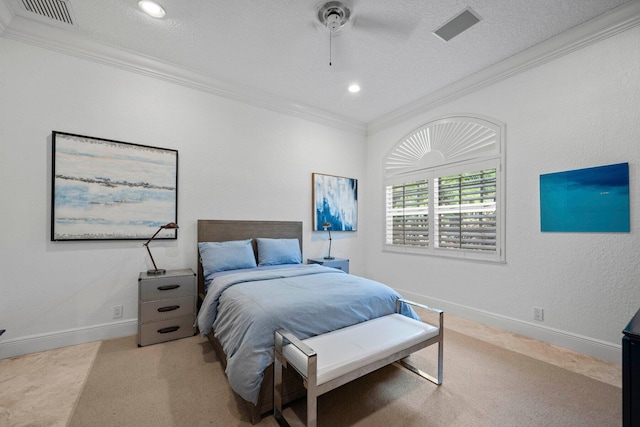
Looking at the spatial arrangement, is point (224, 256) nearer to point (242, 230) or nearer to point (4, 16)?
point (242, 230)

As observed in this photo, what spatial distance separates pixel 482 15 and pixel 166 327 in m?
4.07

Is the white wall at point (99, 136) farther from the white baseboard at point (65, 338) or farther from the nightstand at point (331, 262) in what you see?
the nightstand at point (331, 262)

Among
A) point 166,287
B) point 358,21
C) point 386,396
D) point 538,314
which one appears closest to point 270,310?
point 386,396

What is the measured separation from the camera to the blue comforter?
5.41 feet

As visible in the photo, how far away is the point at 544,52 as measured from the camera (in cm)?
271

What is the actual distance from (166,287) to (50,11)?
2599 mm

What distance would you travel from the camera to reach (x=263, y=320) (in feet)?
5.62

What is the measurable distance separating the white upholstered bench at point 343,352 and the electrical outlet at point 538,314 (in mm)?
1506

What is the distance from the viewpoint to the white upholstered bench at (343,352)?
4.64ft

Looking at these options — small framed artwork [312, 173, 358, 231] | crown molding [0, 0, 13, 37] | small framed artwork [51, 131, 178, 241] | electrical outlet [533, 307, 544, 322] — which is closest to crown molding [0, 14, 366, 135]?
crown molding [0, 0, 13, 37]

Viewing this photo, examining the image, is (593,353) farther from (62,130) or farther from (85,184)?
(62,130)

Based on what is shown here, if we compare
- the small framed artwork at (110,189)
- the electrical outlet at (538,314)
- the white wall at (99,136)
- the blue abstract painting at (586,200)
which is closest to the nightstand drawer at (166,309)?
the white wall at (99,136)

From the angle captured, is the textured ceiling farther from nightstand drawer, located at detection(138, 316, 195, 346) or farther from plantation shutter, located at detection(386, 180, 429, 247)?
nightstand drawer, located at detection(138, 316, 195, 346)

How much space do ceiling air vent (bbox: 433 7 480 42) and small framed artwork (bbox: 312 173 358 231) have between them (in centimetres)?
237
